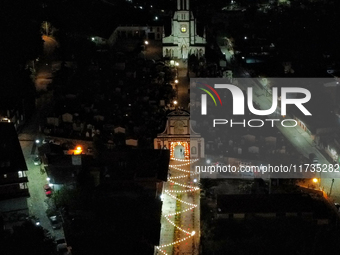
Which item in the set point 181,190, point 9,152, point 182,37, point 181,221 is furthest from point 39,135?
point 182,37

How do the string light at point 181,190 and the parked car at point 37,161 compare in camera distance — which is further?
the parked car at point 37,161

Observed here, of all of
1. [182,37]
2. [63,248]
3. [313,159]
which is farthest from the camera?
[182,37]

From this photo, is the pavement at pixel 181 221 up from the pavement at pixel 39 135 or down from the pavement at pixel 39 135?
down

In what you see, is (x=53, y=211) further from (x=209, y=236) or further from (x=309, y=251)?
(x=309, y=251)

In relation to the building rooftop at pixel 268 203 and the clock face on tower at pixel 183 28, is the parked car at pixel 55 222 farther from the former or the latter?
the clock face on tower at pixel 183 28

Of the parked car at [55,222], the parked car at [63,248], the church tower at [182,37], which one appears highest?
the church tower at [182,37]

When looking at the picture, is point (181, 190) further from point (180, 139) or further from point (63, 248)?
point (63, 248)

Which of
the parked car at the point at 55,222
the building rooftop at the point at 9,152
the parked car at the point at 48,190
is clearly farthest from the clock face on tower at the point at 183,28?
the parked car at the point at 55,222
